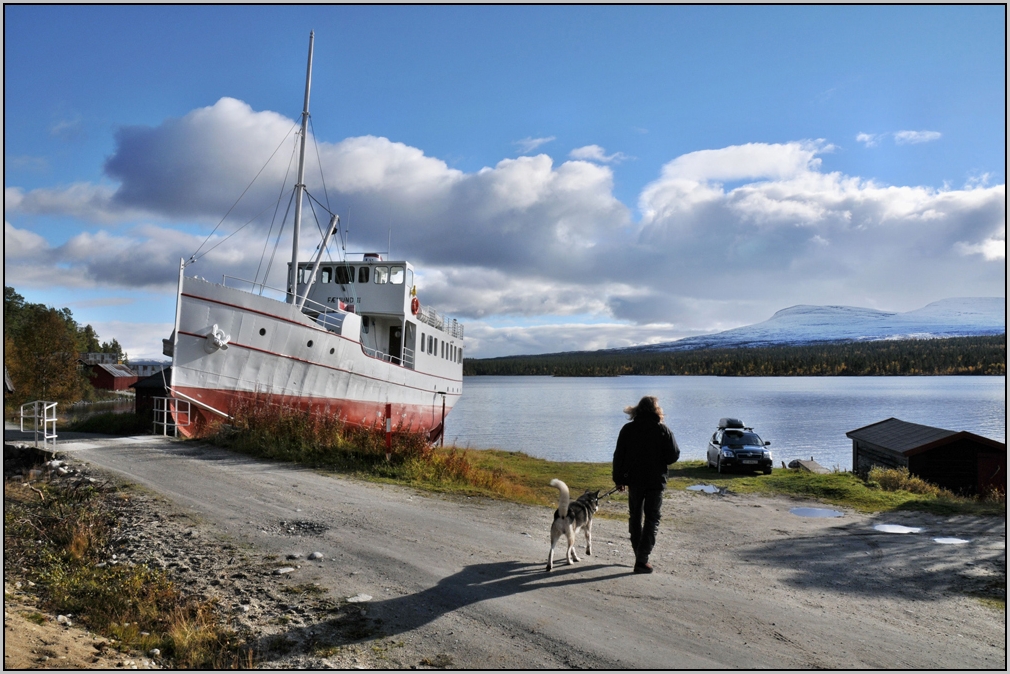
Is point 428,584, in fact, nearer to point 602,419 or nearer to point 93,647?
point 93,647

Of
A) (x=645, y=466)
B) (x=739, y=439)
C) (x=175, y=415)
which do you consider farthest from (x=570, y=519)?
(x=739, y=439)

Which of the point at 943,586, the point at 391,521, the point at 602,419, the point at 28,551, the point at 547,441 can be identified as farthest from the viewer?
the point at 602,419

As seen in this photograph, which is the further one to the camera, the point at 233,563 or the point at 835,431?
the point at 835,431

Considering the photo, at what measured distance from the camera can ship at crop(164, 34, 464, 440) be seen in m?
17.0

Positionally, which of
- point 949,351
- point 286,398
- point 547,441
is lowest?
point 547,441

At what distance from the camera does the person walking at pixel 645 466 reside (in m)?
6.41

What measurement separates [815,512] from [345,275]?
66.1 ft

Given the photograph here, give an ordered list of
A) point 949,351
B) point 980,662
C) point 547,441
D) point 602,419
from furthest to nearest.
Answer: point 949,351 → point 602,419 → point 547,441 → point 980,662

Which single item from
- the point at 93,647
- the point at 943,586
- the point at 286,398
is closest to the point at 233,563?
the point at 93,647

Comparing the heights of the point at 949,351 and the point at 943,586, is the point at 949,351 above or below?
above

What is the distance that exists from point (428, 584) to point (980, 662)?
441 centimetres

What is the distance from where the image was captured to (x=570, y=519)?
21.0 ft

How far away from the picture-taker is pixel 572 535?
6.43 m

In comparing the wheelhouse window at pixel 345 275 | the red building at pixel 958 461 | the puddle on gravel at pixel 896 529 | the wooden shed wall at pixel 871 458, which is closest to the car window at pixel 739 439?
the wooden shed wall at pixel 871 458
